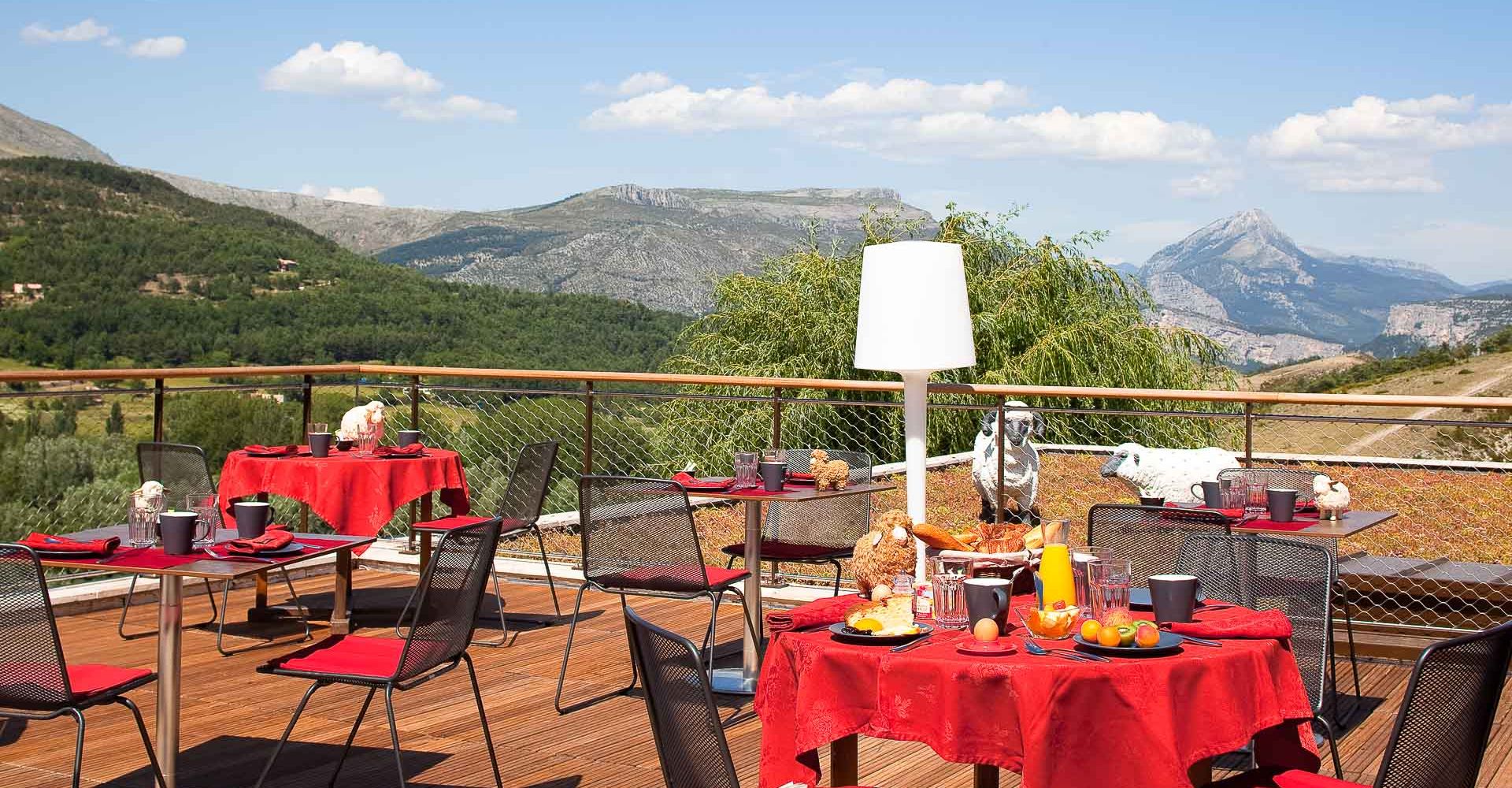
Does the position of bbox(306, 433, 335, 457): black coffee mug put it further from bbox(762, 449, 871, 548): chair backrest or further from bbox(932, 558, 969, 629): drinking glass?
bbox(932, 558, 969, 629): drinking glass

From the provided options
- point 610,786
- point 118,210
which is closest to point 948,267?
point 610,786

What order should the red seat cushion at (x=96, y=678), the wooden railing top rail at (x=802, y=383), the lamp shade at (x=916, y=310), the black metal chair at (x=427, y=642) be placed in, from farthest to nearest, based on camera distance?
the wooden railing top rail at (x=802, y=383), the lamp shade at (x=916, y=310), the black metal chair at (x=427, y=642), the red seat cushion at (x=96, y=678)

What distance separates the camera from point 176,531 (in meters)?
3.43

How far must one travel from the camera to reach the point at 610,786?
12.7ft

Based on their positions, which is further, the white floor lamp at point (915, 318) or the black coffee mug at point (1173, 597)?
the white floor lamp at point (915, 318)

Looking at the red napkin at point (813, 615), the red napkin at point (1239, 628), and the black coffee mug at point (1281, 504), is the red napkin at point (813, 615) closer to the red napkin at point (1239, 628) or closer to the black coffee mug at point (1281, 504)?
the red napkin at point (1239, 628)

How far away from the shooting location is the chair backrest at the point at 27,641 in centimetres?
296

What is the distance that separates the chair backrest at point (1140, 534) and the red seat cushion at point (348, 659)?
6.50ft

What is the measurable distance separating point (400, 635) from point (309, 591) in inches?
70.7

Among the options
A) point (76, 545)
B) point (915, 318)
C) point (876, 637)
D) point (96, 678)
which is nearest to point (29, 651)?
point (96, 678)

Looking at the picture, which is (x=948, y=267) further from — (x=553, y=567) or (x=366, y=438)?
(x=553, y=567)

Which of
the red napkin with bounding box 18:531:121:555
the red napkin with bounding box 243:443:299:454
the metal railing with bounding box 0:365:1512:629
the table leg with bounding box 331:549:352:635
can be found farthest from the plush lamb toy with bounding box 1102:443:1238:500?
the red napkin with bounding box 18:531:121:555

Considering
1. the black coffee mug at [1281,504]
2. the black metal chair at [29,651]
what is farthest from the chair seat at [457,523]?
the black coffee mug at [1281,504]

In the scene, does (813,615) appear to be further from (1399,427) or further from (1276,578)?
(1399,427)
